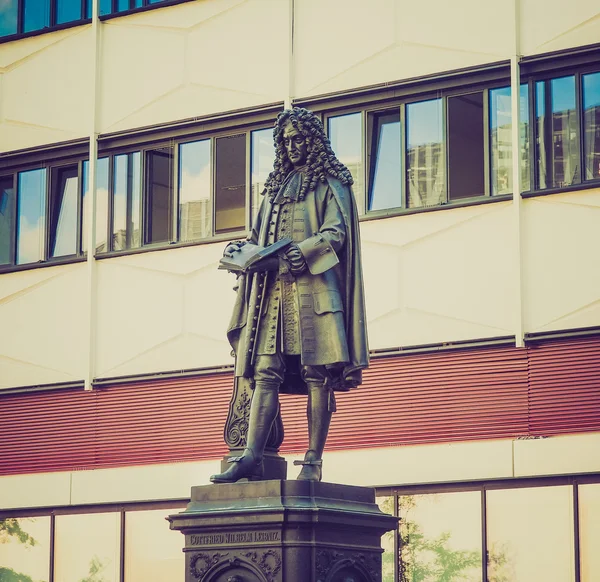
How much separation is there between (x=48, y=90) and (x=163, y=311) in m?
4.34

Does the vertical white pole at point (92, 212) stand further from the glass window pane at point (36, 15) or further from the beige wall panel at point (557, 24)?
the beige wall panel at point (557, 24)

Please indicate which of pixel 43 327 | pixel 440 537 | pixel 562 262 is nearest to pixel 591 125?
pixel 562 262

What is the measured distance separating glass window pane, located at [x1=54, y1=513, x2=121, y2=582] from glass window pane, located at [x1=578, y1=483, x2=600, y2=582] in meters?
7.29

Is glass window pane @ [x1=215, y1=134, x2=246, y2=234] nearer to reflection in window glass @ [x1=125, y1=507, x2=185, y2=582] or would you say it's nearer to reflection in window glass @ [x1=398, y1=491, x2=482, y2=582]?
reflection in window glass @ [x1=125, y1=507, x2=185, y2=582]

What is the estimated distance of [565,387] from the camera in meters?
21.1

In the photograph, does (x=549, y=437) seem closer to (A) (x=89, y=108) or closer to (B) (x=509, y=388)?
(B) (x=509, y=388)

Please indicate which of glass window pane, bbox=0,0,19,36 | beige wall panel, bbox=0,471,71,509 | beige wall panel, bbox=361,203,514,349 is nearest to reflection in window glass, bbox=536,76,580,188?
beige wall panel, bbox=361,203,514,349

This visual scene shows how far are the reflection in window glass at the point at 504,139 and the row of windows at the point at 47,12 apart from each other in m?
6.08

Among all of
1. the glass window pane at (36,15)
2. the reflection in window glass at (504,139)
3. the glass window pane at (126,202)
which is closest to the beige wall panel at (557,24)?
the reflection in window glass at (504,139)

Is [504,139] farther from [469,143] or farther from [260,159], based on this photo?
[260,159]

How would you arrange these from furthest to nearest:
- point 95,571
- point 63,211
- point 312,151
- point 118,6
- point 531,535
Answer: point 63,211 → point 118,6 → point 95,571 → point 531,535 → point 312,151

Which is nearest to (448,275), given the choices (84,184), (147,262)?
(147,262)

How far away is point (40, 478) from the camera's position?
25.4 m

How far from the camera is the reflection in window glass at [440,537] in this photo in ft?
71.1
